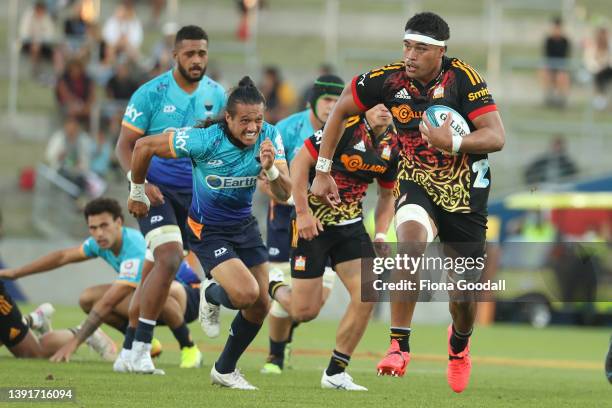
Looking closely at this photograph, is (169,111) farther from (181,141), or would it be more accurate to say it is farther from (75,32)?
(75,32)

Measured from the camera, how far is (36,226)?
24.4 metres

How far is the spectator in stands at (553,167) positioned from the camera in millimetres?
27344

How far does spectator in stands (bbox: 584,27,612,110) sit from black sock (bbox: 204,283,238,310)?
65.6 ft

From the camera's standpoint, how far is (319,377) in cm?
1236

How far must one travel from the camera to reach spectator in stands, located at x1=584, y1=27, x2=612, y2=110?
29.9 meters

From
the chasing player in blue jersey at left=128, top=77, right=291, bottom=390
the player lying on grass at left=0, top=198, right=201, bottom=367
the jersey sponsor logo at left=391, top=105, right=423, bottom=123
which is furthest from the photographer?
the player lying on grass at left=0, top=198, right=201, bottom=367

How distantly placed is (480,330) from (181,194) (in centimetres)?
1157

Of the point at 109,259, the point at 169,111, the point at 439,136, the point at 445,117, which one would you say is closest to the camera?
the point at 439,136

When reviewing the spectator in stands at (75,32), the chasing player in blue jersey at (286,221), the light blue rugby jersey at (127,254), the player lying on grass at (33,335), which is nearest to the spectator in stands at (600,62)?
the spectator in stands at (75,32)

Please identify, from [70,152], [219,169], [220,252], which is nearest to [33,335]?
[220,252]

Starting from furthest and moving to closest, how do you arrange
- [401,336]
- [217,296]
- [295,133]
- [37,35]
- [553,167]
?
1. [37,35]
2. [553,167]
3. [295,133]
4. [217,296]
5. [401,336]

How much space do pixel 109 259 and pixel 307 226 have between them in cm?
301

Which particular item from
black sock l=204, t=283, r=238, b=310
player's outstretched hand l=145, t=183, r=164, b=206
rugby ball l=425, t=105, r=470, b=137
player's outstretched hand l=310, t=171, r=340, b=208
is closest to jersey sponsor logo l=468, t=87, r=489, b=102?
rugby ball l=425, t=105, r=470, b=137

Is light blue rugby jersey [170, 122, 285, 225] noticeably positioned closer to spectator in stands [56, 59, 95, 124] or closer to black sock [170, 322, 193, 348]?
black sock [170, 322, 193, 348]
